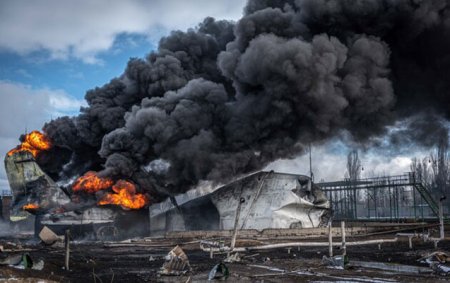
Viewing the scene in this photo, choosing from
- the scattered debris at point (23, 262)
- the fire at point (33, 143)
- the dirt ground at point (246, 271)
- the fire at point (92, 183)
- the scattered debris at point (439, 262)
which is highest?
the fire at point (33, 143)

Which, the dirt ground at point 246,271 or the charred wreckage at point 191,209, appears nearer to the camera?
the dirt ground at point 246,271

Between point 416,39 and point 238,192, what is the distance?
17.1 meters

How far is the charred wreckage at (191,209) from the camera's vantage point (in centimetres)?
3384

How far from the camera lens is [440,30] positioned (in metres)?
31.1

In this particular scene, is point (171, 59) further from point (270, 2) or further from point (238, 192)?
point (238, 192)

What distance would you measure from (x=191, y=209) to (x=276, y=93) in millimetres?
12370

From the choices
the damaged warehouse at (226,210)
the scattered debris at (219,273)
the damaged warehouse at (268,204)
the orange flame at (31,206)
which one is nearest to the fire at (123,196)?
the damaged warehouse at (226,210)

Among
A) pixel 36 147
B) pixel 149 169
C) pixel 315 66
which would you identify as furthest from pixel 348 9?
pixel 36 147

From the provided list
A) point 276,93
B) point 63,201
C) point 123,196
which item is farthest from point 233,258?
point 63,201

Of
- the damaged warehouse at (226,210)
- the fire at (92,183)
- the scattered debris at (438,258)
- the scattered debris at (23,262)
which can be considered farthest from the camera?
the fire at (92,183)

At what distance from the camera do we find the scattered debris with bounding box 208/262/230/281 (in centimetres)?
1251

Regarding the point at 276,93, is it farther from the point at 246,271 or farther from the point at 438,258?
the point at 246,271

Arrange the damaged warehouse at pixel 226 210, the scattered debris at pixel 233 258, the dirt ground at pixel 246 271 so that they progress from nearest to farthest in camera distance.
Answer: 1. the dirt ground at pixel 246 271
2. the scattered debris at pixel 233 258
3. the damaged warehouse at pixel 226 210

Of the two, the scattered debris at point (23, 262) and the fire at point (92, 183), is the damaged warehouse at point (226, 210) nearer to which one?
the fire at point (92, 183)
